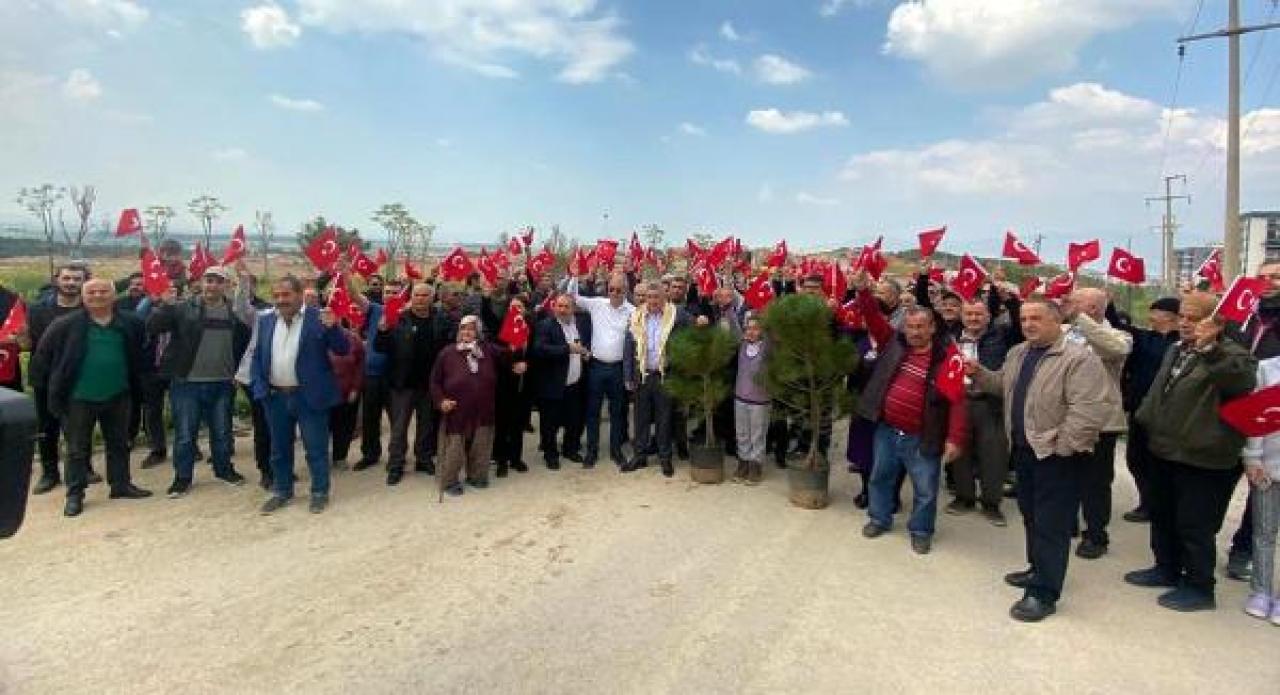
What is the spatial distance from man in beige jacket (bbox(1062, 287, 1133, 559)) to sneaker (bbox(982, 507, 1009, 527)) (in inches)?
21.7

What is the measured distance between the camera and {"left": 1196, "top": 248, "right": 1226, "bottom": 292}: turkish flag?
21.4 feet

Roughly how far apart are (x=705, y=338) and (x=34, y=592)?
4.98 m

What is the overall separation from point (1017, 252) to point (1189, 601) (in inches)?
167

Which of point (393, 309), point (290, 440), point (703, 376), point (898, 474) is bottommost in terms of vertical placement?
point (898, 474)

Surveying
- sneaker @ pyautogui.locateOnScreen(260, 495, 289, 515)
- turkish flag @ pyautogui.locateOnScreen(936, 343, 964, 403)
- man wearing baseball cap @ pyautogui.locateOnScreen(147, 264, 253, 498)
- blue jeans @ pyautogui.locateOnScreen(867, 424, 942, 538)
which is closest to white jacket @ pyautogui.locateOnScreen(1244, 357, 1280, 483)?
turkish flag @ pyautogui.locateOnScreen(936, 343, 964, 403)

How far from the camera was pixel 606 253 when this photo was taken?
1188 centimetres

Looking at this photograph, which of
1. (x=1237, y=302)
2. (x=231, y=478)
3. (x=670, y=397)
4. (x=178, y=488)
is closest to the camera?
(x=1237, y=302)

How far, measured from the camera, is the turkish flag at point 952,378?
15.7 feet

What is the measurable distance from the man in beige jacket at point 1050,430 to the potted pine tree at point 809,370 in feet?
5.52

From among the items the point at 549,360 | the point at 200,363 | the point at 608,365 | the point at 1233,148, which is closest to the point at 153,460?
the point at 200,363

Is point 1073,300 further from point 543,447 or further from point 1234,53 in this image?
point 1234,53

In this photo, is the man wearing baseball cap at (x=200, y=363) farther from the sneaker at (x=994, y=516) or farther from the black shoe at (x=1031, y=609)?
the sneaker at (x=994, y=516)

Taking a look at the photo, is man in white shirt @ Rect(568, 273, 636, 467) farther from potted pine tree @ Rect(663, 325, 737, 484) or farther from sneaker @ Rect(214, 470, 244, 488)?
sneaker @ Rect(214, 470, 244, 488)

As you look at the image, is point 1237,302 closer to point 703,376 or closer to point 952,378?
point 952,378
